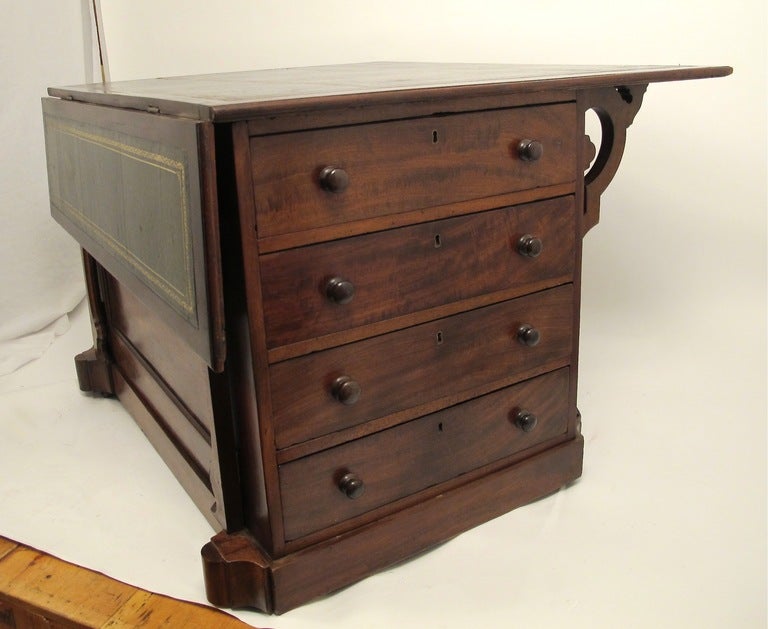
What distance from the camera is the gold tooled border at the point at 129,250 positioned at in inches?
56.1

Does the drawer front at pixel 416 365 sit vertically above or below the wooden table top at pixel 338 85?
below

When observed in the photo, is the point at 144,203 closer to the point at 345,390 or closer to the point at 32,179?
the point at 345,390

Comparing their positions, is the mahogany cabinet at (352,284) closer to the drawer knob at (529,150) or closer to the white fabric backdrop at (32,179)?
the drawer knob at (529,150)

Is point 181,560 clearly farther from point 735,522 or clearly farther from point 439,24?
point 439,24

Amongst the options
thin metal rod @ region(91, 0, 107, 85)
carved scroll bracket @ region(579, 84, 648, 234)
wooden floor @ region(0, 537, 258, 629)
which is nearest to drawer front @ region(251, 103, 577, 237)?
carved scroll bracket @ region(579, 84, 648, 234)

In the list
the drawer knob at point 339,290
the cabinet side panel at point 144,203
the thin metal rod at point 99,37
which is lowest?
the drawer knob at point 339,290

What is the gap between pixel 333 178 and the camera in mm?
1445

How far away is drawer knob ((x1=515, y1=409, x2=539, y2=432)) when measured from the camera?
1.86m

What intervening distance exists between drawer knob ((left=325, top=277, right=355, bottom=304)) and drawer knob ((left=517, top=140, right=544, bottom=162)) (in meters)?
0.43

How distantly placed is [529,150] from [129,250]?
2.53ft

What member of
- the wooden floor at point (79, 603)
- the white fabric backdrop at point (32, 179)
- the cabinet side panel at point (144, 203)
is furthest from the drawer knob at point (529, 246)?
the white fabric backdrop at point (32, 179)

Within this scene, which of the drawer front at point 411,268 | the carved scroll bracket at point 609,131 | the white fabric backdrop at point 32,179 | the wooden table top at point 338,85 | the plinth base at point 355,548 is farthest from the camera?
the white fabric backdrop at point 32,179

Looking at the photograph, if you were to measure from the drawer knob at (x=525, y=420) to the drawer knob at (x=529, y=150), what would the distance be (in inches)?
20.3

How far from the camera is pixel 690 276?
294cm
